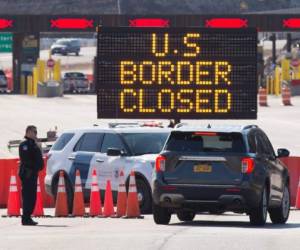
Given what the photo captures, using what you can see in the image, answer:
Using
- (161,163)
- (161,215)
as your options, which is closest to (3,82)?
(161,215)

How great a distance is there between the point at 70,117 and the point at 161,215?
41.0 meters

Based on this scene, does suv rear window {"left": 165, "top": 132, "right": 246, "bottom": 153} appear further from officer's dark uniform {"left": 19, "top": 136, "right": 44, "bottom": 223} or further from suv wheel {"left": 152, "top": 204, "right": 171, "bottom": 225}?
officer's dark uniform {"left": 19, "top": 136, "right": 44, "bottom": 223}

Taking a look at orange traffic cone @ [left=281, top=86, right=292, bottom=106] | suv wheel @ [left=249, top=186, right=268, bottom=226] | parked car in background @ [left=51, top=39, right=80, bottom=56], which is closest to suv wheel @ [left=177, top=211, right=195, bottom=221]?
suv wheel @ [left=249, top=186, right=268, bottom=226]

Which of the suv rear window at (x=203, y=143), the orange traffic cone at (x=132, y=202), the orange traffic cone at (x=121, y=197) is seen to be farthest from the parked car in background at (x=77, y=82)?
the suv rear window at (x=203, y=143)

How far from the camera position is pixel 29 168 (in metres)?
20.5

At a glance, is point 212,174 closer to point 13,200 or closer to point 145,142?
point 13,200

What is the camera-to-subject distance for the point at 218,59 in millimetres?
27516

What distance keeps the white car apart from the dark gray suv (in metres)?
3.28

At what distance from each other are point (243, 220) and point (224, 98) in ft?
20.0

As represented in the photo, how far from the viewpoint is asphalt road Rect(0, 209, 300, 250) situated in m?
16.2

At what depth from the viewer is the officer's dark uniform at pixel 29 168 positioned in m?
20.5

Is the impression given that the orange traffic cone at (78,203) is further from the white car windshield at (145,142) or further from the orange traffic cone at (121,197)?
the white car windshield at (145,142)

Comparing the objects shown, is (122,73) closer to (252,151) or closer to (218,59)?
(218,59)

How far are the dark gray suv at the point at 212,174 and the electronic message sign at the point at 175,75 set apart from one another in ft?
24.3
